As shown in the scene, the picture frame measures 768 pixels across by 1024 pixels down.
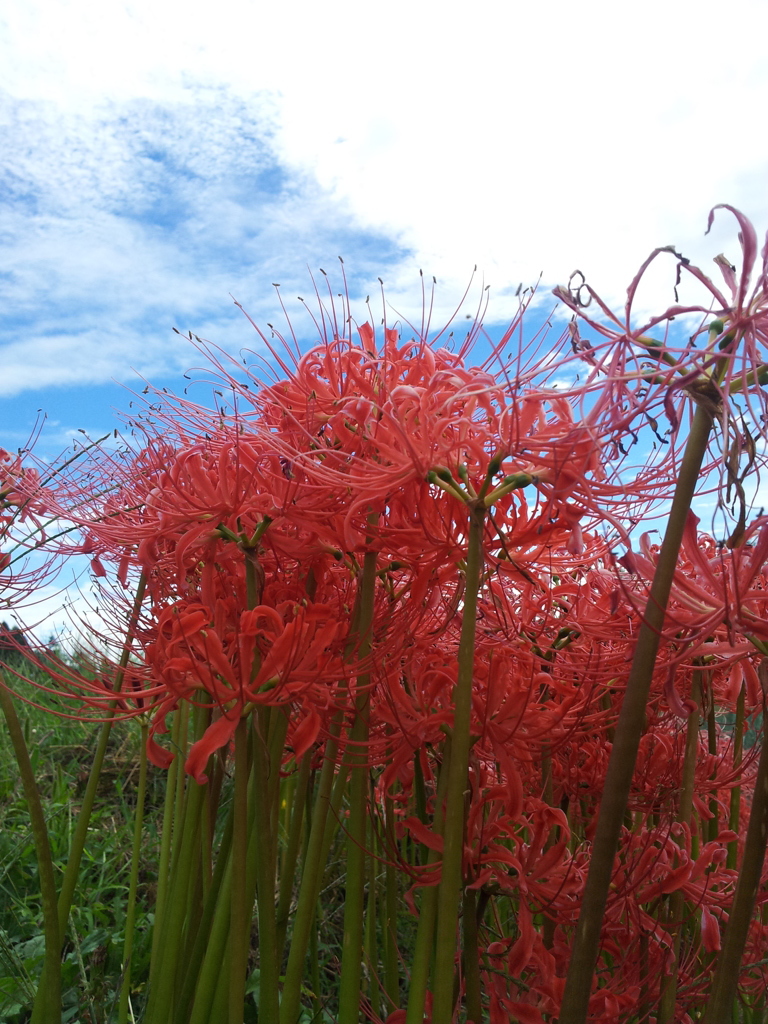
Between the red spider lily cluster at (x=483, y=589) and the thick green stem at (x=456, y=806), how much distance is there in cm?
6

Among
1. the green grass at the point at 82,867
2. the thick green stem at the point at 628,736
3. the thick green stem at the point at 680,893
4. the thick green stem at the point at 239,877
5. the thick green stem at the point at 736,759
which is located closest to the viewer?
the thick green stem at the point at 628,736

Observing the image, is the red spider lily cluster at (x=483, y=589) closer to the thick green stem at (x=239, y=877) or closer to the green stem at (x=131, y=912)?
the thick green stem at (x=239, y=877)

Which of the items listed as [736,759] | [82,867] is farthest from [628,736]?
[82,867]

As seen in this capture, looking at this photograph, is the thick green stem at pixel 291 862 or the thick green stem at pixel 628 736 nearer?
the thick green stem at pixel 628 736

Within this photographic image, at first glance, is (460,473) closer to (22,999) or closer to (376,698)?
(376,698)

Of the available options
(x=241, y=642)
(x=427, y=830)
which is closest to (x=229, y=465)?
(x=241, y=642)

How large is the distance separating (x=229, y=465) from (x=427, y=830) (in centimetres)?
61

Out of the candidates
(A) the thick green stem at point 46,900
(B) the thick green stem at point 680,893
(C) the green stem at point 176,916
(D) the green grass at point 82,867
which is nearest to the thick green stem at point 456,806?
(B) the thick green stem at point 680,893

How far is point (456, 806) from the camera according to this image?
43.8 inches

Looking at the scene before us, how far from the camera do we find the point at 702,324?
1.05 meters

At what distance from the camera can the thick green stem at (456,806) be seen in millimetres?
1104

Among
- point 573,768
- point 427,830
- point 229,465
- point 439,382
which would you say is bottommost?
point 427,830

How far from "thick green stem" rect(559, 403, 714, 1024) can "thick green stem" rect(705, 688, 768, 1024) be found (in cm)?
17

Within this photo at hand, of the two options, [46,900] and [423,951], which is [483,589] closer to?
[423,951]
